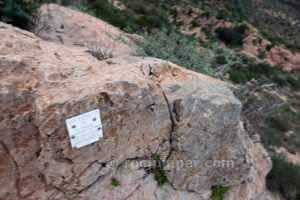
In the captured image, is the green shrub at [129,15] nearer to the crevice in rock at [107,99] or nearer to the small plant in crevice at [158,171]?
the small plant in crevice at [158,171]

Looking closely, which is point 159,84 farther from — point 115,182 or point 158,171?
point 115,182

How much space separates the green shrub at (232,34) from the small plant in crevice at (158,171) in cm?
1800

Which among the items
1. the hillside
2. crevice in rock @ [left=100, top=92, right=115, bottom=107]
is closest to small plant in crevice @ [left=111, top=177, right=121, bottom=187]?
the hillside

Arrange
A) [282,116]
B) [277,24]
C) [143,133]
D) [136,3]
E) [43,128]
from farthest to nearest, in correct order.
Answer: [277,24] → [136,3] → [282,116] → [143,133] → [43,128]

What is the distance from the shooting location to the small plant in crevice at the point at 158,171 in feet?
12.5

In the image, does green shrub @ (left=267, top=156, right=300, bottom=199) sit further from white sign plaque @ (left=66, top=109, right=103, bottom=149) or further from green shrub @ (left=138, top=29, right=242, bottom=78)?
white sign plaque @ (left=66, top=109, right=103, bottom=149)

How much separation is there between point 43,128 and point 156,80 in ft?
3.71

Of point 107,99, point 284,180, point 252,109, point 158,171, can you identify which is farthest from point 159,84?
point 284,180

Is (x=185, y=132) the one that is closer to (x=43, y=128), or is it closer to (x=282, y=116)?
(x=43, y=128)

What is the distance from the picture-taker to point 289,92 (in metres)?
16.3

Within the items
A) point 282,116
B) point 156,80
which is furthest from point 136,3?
point 156,80

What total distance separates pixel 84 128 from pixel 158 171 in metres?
0.98

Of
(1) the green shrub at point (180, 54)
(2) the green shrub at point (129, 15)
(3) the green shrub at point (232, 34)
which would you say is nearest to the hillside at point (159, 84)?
(1) the green shrub at point (180, 54)

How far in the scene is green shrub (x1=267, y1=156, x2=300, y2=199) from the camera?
627cm
